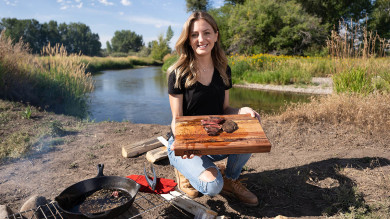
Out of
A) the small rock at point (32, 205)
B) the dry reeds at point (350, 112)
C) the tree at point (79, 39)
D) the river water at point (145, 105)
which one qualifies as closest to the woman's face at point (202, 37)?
the small rock at point (32, 205)

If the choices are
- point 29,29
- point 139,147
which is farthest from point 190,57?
point 29,29

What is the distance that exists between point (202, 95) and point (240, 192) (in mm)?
941

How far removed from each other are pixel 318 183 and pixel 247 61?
11690mm

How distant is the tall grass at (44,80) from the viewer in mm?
6098

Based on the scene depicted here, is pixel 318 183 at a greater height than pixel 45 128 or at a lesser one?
lesser

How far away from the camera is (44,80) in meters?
6.85

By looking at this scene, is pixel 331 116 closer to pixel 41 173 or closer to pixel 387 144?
pixel 387 144

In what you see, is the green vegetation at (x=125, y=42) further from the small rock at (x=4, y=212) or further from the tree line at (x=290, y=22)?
the small rock at (x=4, y=212)

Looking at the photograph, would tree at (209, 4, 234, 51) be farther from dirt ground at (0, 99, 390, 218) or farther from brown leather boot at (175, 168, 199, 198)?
brown leather boot at (175, 168, 199, 198)

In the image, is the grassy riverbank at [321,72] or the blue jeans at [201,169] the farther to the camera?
the grassy riverbank at [321,72]

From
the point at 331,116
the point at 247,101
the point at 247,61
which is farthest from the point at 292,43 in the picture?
the point at 331,116

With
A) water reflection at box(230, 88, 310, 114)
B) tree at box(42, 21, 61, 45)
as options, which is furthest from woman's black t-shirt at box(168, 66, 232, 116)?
tree at box(42, 21, 61, 45)

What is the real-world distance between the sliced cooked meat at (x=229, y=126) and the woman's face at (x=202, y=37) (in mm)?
666

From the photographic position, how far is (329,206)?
2234 millimetres
